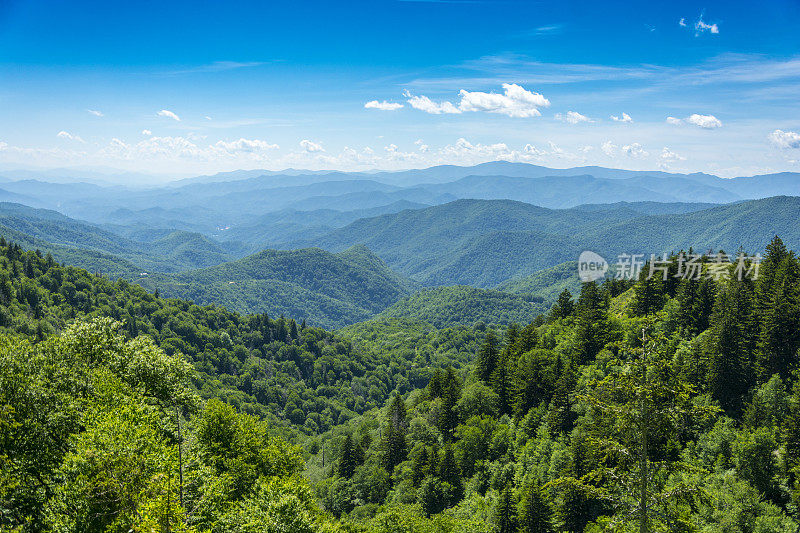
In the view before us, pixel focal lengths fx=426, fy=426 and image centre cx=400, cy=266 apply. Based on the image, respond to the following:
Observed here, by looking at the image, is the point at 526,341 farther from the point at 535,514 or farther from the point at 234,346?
the point at 234,346

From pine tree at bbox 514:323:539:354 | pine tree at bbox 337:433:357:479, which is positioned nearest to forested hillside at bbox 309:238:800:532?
pine tree at bbox 337:433:357:479

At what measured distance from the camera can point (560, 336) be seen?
65625 millimetres

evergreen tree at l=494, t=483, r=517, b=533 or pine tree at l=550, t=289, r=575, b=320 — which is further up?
pine tree at l=550, t=289, r=575, b=320

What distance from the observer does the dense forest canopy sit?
1366cm

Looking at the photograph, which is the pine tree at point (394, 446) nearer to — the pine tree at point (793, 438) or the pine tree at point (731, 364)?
the pine tree at point (731, 364)

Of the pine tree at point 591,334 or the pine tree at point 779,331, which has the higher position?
the pine tree at point 779,331

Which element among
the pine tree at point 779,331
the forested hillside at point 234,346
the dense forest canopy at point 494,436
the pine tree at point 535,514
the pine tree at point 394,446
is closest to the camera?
the dense forest canopy at point 494,436

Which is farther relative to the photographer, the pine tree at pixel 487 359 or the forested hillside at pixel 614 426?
the pine tree at pixel 487 359

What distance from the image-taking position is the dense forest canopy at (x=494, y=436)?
13.7 metres

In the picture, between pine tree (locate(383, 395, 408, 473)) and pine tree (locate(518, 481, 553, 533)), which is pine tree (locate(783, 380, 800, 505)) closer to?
pine tree (locate(518, 481, 553, 533))

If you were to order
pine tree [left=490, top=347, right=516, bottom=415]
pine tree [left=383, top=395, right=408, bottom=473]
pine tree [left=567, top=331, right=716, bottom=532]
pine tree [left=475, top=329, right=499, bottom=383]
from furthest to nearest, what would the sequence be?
pine tree [left=475, top=329, right=499, bottom=383] < pine tree [left=490, top=347, right=516, bottom=415] < pine tree [left=383, top=395, right=408, bottom=473] < pine tree [left=567, top=331, right=716, bottom=532]

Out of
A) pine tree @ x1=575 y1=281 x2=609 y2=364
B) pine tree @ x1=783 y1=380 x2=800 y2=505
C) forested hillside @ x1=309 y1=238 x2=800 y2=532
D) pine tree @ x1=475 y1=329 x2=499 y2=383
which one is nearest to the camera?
forested hillside @ x1=309 y1=238 x2=800 y2=532

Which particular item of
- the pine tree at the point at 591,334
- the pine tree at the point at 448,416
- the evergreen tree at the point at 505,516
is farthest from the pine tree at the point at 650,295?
the evergreen tree at the point at 505,516

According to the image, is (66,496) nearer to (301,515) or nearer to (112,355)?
(301,515)
